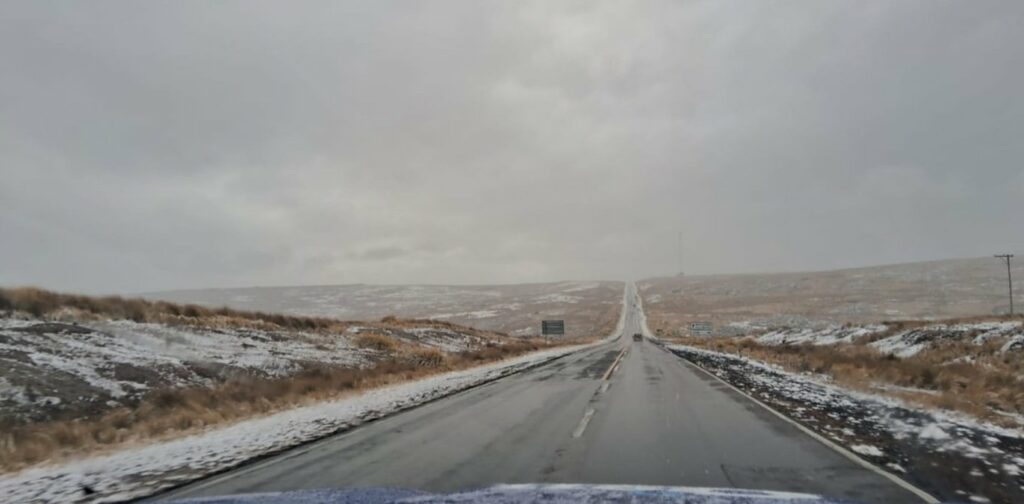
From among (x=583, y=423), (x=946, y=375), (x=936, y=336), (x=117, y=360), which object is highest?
(x=117, y=360)

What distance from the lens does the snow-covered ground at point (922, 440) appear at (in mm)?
7199

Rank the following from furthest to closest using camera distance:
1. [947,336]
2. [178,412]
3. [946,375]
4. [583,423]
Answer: [947,336], [946,375], [178,412], [583,423]

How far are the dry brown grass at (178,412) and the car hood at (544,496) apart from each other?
663 cm

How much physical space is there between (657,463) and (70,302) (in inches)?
966

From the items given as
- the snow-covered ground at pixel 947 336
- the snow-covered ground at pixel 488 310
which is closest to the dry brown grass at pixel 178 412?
the snow-covered ground at pixel 947 336

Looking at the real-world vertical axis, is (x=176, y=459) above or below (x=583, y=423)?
above

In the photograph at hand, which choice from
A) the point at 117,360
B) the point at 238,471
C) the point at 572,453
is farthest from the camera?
the point at 117,360

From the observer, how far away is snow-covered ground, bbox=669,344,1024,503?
7199 millimetres

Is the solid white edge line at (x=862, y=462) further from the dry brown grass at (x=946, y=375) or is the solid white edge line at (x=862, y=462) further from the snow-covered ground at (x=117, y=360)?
the snow-covered ground at (x=117, y=360)

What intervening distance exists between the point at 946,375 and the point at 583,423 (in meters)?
15.1

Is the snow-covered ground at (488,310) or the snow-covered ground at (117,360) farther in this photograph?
the snow-covered ground at (488,310)

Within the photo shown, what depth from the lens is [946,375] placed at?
1997 centimetres


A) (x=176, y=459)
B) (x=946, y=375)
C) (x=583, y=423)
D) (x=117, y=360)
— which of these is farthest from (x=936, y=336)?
(x=117, y=360)

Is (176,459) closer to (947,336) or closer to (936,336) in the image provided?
(947,336)
